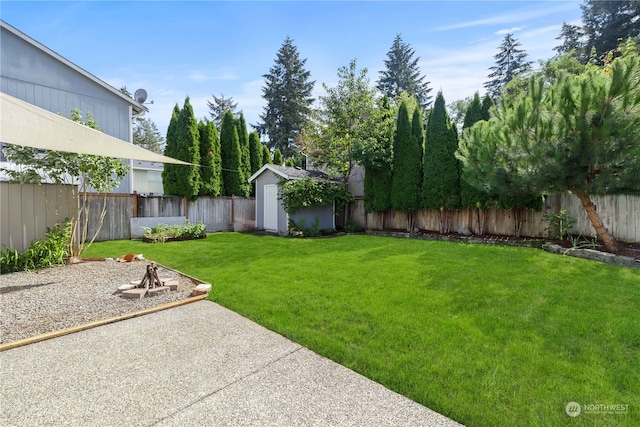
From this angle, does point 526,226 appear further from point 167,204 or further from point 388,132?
point 167,204

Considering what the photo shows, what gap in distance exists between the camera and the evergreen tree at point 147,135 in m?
37.8

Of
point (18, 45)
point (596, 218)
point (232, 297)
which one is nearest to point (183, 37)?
point (18, 45)

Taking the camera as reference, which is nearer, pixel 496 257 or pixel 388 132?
pixel 496 257

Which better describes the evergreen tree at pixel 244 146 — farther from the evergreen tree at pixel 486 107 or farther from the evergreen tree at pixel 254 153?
the evergreen tree at pixel 486 107

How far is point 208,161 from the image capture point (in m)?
12.4

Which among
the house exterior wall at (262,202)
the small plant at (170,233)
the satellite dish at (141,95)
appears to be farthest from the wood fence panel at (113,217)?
the satellite dish at (141,95)

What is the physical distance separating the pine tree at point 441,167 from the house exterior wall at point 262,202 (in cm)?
508

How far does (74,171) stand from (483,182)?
369 inches

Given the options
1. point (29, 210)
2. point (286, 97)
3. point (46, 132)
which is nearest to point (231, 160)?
point (29, 210)

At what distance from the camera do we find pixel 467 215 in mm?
9656

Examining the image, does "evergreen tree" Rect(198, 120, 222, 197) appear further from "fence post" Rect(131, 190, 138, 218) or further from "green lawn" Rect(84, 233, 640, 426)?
"green lawn" Rect(84, 233, 640, 426)

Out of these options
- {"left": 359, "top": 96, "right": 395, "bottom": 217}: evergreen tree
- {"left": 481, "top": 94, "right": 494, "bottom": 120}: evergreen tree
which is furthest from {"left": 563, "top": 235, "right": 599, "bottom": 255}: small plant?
{"left": 359, "top": 96, "right": 395, "bottom": 217}: evergreen tree

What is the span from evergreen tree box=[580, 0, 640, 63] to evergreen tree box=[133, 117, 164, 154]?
146ft

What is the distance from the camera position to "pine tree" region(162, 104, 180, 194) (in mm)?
11648
